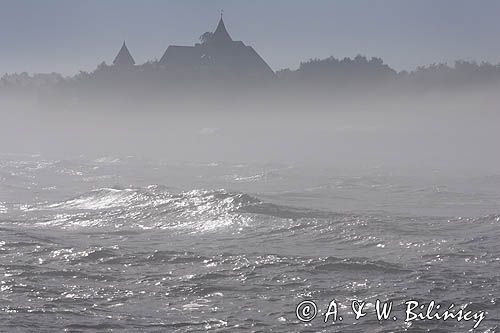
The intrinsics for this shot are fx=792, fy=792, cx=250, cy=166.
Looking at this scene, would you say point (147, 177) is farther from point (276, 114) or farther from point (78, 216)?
point (276, 114)

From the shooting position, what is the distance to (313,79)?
87000mm

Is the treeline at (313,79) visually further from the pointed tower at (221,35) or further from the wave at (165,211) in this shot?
the wave at (165,211)

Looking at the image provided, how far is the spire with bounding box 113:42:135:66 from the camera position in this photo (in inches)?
3773

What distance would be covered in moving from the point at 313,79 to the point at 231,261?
255 feet

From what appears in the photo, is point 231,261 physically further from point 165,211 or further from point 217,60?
point 217,60

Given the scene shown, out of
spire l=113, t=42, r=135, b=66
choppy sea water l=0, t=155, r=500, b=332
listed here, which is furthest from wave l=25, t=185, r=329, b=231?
spire l=113, t=42, r=135, b=66

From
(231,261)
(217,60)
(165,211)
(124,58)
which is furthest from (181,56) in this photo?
(231,261)

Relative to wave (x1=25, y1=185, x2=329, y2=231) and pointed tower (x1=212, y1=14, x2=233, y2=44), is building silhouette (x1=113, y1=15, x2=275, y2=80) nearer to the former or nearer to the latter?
pointed tower (x1=212, y1=14, x2=233, y2=44)

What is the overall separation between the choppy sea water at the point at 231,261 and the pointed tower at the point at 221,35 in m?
70.8

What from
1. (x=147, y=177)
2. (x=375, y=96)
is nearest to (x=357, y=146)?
(x=375, y=96)

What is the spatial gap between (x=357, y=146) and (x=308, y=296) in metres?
59.0

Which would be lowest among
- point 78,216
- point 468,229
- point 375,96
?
point 468,229

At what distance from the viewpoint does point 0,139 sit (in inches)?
3455

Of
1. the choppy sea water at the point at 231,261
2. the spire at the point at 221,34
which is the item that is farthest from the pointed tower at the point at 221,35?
the choppy sea water at the point at 231,261
